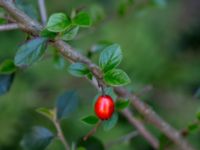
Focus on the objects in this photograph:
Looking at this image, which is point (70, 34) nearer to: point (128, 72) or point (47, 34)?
point (47, 34)

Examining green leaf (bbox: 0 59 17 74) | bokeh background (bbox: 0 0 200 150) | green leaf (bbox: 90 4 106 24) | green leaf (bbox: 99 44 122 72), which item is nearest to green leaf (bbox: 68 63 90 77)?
green leaf (bbox: 99 44 122 72)

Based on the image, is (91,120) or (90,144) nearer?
(91,120)

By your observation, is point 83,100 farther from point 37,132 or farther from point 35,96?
point 37,132

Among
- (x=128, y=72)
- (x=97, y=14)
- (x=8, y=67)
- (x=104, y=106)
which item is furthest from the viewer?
(x=128, y=72)

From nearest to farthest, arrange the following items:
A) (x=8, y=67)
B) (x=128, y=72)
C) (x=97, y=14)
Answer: (x=8, y=67), (x=97, y=14), (x=128, y=72)

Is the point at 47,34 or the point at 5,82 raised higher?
the point at 47,34

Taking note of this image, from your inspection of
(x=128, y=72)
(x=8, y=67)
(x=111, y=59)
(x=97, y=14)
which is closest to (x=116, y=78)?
(x=111, y=59)

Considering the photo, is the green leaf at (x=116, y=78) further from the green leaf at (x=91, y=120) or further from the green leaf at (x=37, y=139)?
the green leaf at (x=37, y=139)

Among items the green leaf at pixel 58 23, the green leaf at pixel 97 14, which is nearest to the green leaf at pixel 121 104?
the green leaf at pixel 58 23
